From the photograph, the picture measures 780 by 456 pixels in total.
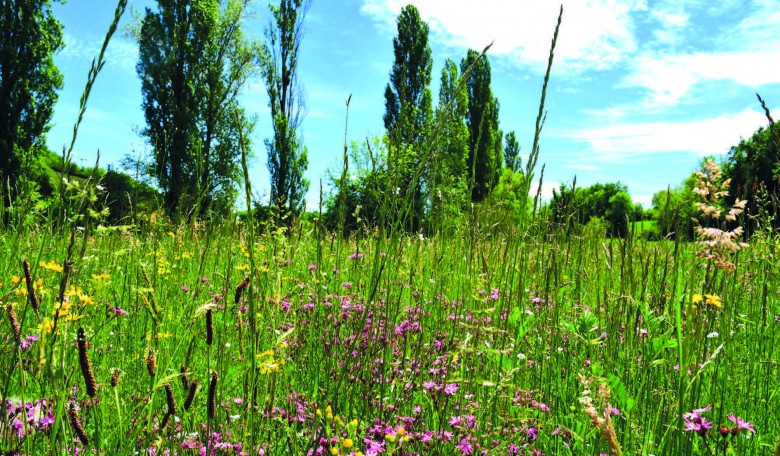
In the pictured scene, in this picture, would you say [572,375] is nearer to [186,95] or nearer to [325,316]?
[325,316]

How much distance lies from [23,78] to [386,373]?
16.0 meters

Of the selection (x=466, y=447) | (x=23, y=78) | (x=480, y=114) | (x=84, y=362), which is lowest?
(x=466, y=447)

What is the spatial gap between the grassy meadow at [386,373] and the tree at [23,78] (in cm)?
1320

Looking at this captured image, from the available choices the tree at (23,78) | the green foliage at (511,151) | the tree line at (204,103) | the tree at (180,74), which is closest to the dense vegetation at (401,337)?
the tree line at (204,103)

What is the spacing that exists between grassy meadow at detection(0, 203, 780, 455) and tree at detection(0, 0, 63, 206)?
13203 mm

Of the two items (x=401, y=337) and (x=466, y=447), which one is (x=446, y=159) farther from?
(x=466, y=447)

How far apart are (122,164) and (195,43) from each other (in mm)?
7093

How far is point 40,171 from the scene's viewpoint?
47.3 feet

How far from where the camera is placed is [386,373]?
1.82m

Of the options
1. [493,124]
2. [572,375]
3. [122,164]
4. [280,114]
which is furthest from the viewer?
[493,124]

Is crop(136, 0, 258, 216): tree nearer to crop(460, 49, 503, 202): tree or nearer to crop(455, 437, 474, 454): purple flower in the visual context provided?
crop(460, 49, 503, 202): tree

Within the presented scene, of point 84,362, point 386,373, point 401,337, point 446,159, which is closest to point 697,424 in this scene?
point 386,373

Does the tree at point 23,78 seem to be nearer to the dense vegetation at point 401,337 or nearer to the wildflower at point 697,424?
the dense vegetation at point 401,337

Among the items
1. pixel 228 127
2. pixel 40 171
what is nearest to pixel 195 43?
pixel 228 127
